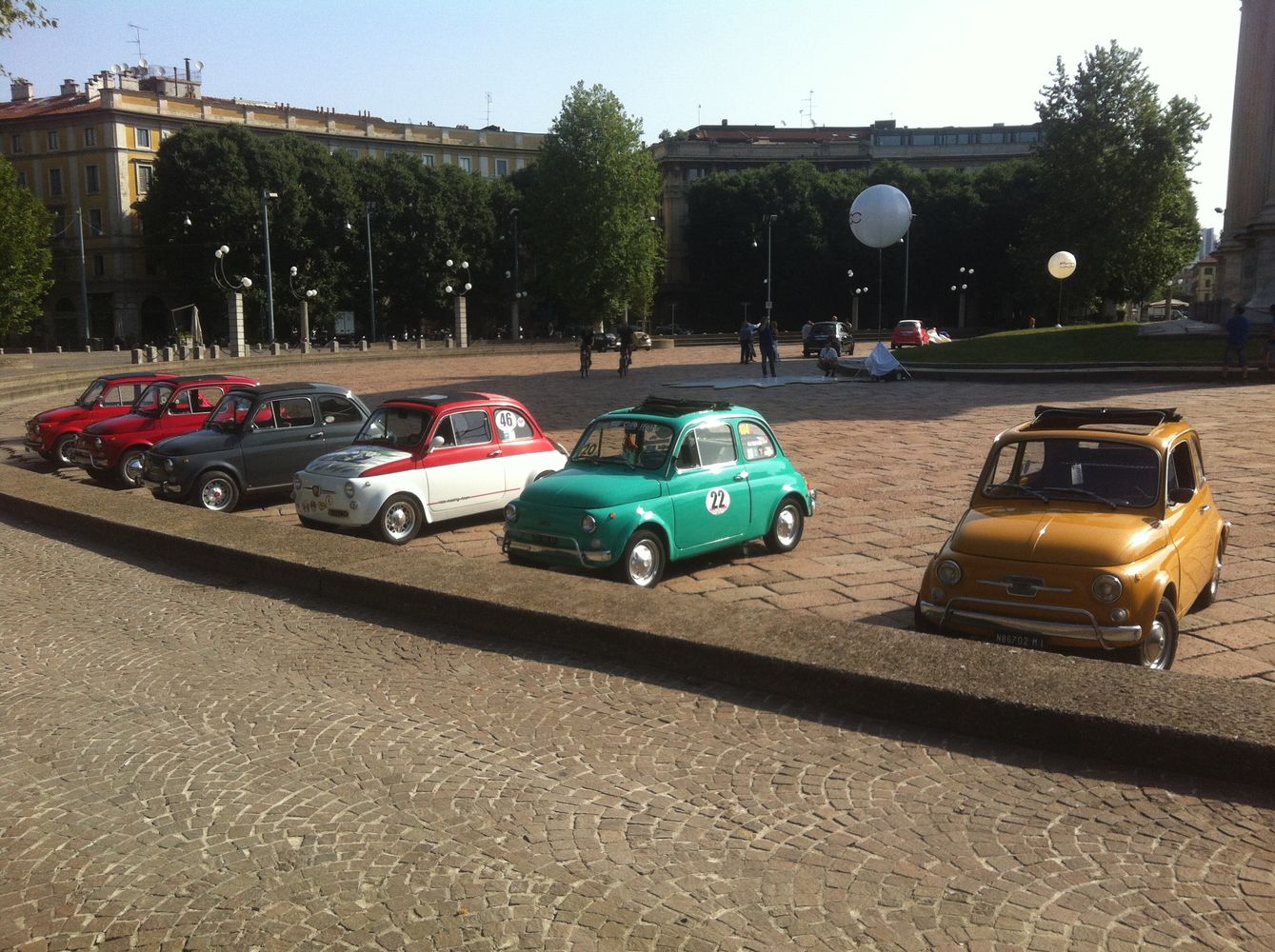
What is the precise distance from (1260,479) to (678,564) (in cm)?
752

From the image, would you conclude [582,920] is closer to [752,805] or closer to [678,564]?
[752,805]

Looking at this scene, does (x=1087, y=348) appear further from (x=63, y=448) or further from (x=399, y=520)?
(x=63, y=448)

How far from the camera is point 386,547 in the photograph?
8.73 metres

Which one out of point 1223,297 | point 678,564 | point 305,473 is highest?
point 1223,297

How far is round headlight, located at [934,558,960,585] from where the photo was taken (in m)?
6.61

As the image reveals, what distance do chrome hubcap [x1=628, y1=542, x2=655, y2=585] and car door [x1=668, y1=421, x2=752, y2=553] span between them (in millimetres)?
313

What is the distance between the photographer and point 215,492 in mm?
12898

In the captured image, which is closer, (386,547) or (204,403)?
(386,547)

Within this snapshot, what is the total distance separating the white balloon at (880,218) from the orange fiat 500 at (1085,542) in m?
15.6

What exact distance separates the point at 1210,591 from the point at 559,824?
18.4 feet

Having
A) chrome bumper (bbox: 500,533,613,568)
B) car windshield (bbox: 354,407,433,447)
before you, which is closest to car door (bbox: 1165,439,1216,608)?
chrome bumper (bbox: 500,533,613,568)

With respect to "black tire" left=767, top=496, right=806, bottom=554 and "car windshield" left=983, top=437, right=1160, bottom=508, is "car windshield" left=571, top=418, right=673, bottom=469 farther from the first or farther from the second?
"car windshield" left=983, top=437, right=1160, bottom=508

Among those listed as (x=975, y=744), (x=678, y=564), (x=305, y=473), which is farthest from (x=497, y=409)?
(x=975, y=744)

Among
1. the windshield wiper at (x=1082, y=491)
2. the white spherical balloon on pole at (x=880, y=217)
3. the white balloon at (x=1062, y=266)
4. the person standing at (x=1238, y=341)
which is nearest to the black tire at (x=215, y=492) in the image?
the windshield wiper at (x=1082, y=491)
